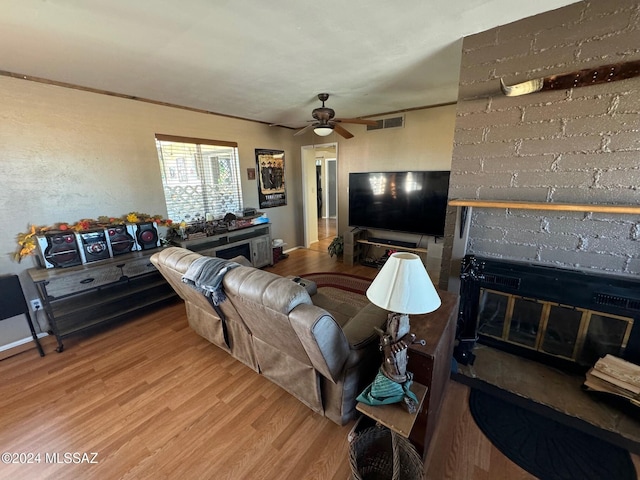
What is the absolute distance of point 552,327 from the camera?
1844mm

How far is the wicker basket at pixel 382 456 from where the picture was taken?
3.84 ft

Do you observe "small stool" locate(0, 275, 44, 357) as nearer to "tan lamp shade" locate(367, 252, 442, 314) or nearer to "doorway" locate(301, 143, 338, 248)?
"tan lamp shade" locate(367, 252, 442, 314)

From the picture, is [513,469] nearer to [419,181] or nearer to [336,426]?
[336,426]

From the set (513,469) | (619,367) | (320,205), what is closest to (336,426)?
(513,469)

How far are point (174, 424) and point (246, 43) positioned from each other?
8.35 feet

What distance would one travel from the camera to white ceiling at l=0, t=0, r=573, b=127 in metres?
1.38

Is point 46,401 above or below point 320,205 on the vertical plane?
below

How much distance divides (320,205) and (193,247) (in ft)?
18.1

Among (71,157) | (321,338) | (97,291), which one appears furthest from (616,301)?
(71,157)

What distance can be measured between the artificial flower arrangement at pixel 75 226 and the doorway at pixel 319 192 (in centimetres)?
281

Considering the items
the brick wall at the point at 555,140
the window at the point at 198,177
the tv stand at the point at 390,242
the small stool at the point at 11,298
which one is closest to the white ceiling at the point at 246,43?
the brick wall at the point at 555,140

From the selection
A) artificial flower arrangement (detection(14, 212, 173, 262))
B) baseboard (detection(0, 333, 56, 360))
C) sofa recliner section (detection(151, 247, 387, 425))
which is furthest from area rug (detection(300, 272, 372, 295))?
baseboard (detection(0, 333, 56, 360))

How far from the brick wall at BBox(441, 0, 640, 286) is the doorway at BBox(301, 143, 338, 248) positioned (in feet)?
9.78

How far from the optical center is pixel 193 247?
10.9ft
